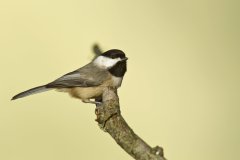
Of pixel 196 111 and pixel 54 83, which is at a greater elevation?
pixel 54 83

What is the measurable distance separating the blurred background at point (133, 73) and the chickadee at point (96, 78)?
39 cm

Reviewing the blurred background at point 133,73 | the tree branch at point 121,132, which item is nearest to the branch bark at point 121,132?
the tree branch at point 121,132

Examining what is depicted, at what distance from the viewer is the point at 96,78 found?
3.12m

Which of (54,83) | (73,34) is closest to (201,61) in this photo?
(73,34)

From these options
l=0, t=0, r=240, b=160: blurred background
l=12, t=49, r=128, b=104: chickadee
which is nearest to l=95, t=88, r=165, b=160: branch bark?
l=12, t=49, r=128, b=104: chickadee

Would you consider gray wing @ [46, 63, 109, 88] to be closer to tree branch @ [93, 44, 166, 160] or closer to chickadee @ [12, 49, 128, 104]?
chickadee @ [12, 49, 128, 104]

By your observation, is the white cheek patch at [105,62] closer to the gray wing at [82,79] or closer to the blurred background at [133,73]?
the gray wing at [82,79]

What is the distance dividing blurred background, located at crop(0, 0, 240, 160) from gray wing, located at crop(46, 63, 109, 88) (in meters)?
0.42

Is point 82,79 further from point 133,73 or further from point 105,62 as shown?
point 133,73

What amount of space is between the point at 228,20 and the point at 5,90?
1.34m

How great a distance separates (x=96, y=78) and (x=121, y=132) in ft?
1.99

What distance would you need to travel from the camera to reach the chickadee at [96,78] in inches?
122

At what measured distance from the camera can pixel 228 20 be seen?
3.74 meters

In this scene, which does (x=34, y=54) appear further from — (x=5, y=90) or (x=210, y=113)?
(x=210, y=113)
